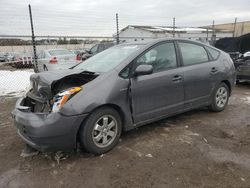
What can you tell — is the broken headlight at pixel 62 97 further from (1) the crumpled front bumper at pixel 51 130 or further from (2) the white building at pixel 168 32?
(2) the white building at pixel 168 32

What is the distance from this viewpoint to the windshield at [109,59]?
3686mm

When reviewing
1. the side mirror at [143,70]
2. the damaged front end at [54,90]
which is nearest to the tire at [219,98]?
the side mirror at [143,70]

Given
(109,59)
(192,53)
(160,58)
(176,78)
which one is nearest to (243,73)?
(192,53)

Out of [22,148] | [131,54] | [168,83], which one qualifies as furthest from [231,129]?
[22,148]

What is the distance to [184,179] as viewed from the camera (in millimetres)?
2711

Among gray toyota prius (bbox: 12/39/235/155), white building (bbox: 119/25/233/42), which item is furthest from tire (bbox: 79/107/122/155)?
white building (bbox: 119/25/233/42)

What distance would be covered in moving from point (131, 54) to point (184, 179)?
1.92m

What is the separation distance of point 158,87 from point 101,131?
1162mm

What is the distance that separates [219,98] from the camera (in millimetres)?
5004

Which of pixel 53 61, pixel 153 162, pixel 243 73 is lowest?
pixel 153 162

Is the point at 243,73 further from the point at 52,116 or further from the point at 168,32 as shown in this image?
the point at 168,32

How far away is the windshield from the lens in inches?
145

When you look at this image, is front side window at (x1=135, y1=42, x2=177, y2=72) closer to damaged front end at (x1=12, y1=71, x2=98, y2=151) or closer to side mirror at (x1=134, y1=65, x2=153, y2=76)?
side mirror at (x1=134, y1=65, x2=153, y2=76)

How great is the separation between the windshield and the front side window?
0.21 meters
